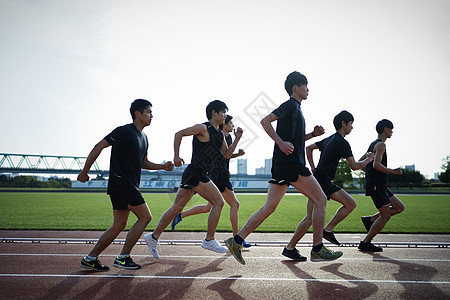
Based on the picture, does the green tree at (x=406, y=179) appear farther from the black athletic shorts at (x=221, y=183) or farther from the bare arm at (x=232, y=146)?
the bare arm at (x=232, y=146)

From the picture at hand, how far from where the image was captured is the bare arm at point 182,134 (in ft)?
16.4

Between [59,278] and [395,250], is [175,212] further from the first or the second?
[395,250]

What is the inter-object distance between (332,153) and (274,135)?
1.83 m

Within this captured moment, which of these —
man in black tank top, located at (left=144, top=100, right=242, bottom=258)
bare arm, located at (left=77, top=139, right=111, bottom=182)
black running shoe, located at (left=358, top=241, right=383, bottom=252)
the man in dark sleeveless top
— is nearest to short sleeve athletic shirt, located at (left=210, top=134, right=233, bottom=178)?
the man in dark sleeveless top

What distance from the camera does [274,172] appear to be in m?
4.89

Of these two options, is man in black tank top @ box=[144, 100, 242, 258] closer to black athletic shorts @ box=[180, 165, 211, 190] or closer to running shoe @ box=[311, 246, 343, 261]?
black athletic shorts @ box=[180, 165, 211, 190]

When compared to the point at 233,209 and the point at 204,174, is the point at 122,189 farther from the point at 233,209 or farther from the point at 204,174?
the point at 233,209

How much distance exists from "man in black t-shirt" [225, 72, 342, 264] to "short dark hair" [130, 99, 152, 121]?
70.7 inches

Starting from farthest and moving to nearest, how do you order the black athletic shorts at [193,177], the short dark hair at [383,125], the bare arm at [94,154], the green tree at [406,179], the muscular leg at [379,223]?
the green tree at [406,179]
the short dark hair at [383,125]
the muscular leg at [379,223]
the black athletic shorts at [193,177]
the bare arm at [94,154]

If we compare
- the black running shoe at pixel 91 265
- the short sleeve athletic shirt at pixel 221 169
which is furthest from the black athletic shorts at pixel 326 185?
the black running shoe at pixel 91 265

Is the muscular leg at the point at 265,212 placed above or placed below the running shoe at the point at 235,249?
above

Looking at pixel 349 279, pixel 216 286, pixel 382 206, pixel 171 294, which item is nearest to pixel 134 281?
pixel 171 294

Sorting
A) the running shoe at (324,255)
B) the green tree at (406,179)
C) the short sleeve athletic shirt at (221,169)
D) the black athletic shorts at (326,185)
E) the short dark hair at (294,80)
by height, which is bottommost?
the green tree at (406,179)

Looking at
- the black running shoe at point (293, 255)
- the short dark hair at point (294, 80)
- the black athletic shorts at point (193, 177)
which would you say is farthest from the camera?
the black athletic shorts at point (193, 177)
